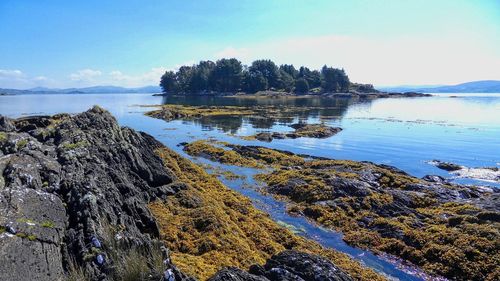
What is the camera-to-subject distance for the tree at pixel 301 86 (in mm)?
176500

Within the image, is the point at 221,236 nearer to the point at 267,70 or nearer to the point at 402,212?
the point at 402,212

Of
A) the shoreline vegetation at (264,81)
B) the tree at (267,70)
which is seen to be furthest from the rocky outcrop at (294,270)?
the tree at (267,70)

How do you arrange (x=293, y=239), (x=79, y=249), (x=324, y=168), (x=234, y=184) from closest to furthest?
(x=79, y=249) < (x=293, y=239) < (x=234, y=184) < (x=324, y=168)

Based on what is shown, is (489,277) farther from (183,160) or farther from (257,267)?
(183,160)

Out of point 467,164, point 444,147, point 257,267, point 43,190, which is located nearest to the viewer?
point 257,267

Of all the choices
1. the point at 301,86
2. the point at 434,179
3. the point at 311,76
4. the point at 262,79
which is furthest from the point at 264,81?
the point at 434,179

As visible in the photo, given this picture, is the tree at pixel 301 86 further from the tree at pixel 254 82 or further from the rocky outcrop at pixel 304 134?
the rocky outcrop at pixel 304 134

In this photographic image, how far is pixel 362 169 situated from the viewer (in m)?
26.5

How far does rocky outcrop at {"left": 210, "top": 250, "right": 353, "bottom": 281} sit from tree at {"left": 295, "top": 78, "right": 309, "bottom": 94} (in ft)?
562

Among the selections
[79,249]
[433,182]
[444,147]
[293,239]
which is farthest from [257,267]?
[444,147]

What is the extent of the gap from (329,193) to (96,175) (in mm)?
14182

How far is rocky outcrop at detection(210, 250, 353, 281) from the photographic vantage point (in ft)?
30.2

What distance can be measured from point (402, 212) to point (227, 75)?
17004 cm

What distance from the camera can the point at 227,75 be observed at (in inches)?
7195
